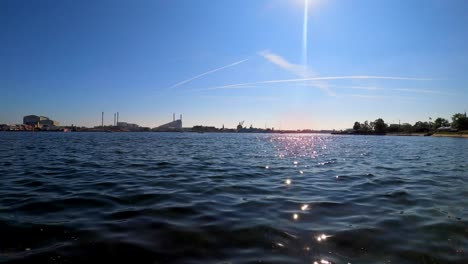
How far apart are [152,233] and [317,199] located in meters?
6.37

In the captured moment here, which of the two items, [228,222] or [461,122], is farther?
[461,122]

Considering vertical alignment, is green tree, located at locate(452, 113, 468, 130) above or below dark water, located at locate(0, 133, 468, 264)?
above

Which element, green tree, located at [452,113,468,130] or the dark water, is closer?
the dark water

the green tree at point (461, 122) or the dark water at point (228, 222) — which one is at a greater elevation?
the green tree at point (461, 122)

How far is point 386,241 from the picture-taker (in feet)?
20.7

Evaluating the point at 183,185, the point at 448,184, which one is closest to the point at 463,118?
the point at 448,184

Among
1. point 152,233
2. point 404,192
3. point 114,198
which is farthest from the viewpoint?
point 404,192

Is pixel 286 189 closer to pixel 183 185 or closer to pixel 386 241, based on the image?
pixel 183 185

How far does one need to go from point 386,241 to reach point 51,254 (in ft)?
23.0

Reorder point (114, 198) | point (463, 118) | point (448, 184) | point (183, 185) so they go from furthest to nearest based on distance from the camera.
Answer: point (463, 118) → point (448, 184) → point (183, 185) → point (114, 198)

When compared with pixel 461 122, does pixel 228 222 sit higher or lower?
lower

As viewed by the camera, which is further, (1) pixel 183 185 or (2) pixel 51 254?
(1) pixel 183 185

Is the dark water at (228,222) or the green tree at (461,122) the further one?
the green tree at (461,122)

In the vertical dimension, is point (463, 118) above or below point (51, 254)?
above
